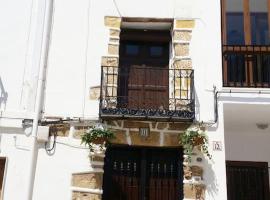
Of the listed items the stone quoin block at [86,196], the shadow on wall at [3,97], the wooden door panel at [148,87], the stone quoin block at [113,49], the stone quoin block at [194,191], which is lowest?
the stone quoin block at [86,196]

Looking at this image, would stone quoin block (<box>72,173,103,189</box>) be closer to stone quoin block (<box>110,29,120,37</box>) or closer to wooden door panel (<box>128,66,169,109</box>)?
wooden door panel (<box>128,66,169,109</box>)

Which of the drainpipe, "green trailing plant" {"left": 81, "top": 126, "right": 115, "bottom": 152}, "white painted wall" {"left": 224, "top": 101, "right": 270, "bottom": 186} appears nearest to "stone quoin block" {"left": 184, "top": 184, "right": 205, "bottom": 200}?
"green trailing plant" {"left": 81, "top": 126, "right": 115, "bottom": 152}

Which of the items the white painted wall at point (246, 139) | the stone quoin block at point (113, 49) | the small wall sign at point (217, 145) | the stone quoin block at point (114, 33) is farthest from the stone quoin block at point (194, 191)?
the stone quoin block at point (114, 33)

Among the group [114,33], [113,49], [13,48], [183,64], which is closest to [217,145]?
[183,64]

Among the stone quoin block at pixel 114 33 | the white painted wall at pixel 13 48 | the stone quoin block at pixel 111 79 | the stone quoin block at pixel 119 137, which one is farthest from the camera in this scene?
the stone quoin block at pixel 114 33

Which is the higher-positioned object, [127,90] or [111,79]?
[111,79]

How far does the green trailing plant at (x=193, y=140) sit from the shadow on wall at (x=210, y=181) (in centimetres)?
18

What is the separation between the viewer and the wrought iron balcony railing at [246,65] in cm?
781

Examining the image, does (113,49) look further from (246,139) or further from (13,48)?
(246,139)

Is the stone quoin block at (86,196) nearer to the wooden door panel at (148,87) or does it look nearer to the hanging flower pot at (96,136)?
the hanging flower pot at (96,136)

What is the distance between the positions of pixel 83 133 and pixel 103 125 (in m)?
0.36

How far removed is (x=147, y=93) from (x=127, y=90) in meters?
0.37

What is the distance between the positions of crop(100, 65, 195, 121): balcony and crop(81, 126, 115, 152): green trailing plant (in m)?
0.30

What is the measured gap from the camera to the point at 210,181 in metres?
7.17
